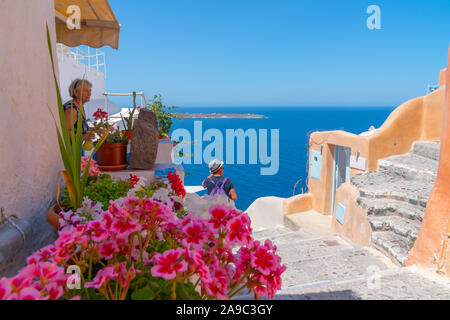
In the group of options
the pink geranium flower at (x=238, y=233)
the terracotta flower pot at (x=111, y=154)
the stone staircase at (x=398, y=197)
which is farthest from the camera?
the stone staircase at (x=398, y=197)

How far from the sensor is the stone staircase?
4301 millimetres

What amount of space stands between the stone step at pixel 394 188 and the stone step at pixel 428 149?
101 cm

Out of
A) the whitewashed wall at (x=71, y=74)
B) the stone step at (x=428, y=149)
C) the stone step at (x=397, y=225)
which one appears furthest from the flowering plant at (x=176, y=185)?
the whitewashed wall at (x=71, y=74)

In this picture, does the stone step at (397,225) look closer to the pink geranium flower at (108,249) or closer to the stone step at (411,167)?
the stone step at (411,167)

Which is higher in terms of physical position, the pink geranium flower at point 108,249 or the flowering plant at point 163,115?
the flowering plant at point 163,115

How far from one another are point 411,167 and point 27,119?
675 centimetres

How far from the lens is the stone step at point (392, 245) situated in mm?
3822

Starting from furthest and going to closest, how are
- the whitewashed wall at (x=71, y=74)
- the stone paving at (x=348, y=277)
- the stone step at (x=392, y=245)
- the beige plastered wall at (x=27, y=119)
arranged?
1. the whitewashed wall at (x=71, y=74)
2. the stone step at (x=392, y=245)
3. the stone paving at (x=348, y=277)
4. the beige plastered wall at (x=27, y=119)

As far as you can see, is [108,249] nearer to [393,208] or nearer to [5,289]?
[5,289]

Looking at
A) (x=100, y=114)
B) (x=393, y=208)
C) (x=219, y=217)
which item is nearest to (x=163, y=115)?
(x=100, y=114)

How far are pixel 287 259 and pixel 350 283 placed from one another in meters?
1.84

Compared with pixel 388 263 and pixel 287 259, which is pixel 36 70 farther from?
pixel 388 263

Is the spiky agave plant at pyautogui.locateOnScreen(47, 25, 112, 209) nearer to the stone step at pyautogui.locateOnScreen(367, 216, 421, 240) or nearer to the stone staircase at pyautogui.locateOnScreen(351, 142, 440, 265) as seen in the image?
the stone staircase at pyautogui.locateOnScreen(351, 142, 440, 265)
